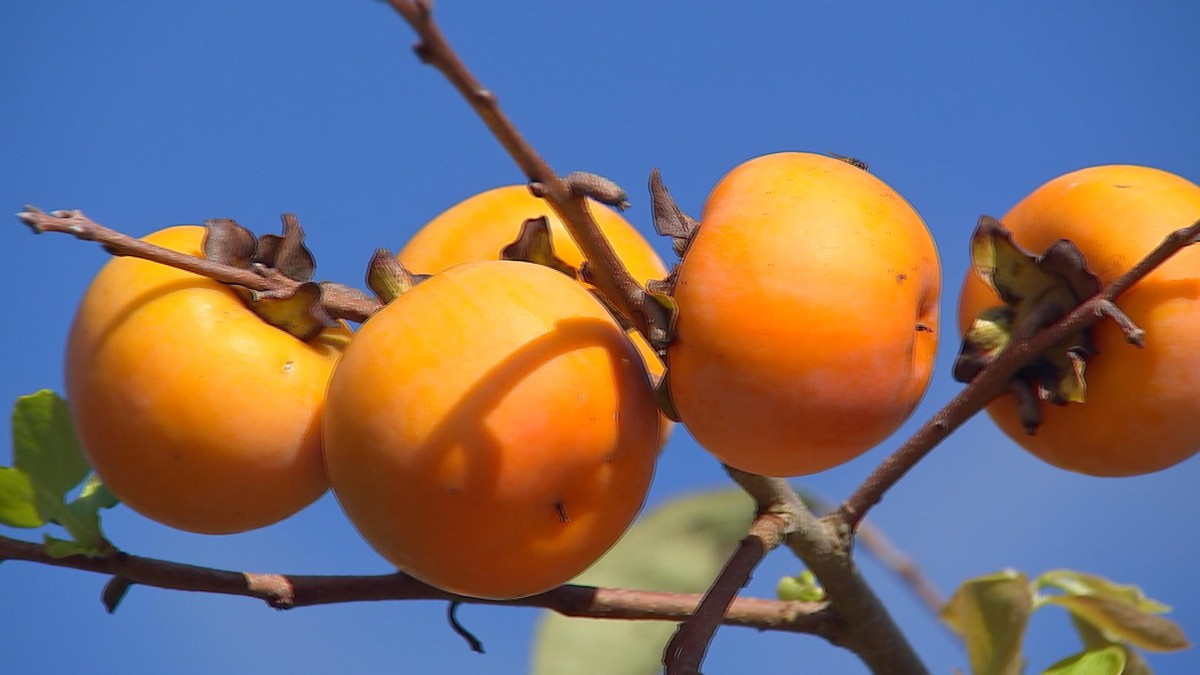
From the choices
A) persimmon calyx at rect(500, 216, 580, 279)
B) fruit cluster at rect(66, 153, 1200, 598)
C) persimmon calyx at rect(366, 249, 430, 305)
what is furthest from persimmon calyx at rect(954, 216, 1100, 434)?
persimmon calyx at rect(366, 249, 430, 305)

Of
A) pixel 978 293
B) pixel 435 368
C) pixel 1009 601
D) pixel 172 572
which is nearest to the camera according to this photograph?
pixel 435 368

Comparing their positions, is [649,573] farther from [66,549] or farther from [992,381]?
[66,549]

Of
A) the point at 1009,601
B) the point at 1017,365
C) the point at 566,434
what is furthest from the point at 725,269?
the point at 1009,601

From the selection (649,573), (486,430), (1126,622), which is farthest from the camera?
(649,573)

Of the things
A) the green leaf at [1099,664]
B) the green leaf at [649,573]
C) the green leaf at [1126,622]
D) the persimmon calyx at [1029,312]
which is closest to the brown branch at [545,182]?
the persimmon calyx at [1029,312]

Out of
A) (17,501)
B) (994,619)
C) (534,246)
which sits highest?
(17,501)

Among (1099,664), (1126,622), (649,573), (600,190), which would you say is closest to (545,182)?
(600,190)

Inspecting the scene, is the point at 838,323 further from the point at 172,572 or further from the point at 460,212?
the point at 172,572

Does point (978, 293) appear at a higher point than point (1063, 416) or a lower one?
higher
